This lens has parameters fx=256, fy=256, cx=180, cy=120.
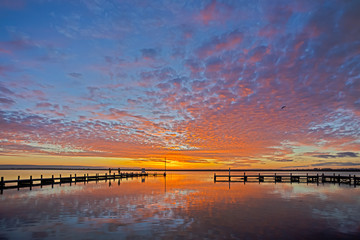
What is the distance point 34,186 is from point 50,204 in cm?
2588

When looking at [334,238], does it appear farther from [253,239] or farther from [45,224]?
[45,224]

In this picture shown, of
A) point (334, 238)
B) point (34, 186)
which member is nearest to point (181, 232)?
point (334, 238)

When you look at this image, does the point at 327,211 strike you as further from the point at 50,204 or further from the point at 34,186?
the point at 34,186

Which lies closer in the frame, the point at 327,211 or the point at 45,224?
the point at 45,224

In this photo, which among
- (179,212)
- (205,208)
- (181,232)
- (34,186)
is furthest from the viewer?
(34,186)

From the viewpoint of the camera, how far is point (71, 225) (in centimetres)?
1686

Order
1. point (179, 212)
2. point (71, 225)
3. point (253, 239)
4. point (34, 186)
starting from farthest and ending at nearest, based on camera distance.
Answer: point (34, 186) < point (179, 212) < point (71, 225) < point (253, 239)

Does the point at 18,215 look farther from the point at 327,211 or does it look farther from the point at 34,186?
the point at 34,186

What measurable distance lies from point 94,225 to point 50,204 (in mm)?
A: 10974

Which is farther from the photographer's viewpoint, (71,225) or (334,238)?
(71,225)

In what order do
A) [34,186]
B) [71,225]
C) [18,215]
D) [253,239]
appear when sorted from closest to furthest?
[253,239] → [71,225] → [18,215] → [34,186]

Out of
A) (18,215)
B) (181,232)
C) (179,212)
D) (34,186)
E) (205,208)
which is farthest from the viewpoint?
(34,186)

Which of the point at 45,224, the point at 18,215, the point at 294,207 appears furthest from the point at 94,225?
the point at 294,207

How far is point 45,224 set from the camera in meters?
17.0
